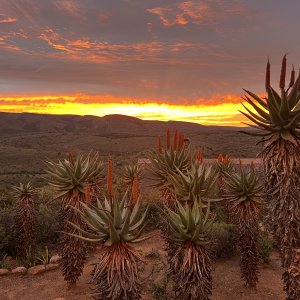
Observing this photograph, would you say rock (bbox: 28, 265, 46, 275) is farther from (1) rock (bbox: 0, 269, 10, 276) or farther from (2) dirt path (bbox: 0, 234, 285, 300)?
(1) rock (bbox: 0, 269, 10, 276)

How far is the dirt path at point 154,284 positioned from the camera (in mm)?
10586

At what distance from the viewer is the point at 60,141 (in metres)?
108

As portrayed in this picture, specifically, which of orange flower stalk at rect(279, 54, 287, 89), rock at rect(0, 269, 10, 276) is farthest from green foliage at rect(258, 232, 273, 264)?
rock at rect(0, 269, 10, 276)

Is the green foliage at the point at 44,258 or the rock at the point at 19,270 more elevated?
the green foliage at the point at 44,258

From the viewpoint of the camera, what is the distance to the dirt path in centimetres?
1059

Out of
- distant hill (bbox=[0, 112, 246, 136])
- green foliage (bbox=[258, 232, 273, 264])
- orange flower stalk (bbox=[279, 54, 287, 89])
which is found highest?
orange flower stalk (bbox=[279, 54, 287, 89])

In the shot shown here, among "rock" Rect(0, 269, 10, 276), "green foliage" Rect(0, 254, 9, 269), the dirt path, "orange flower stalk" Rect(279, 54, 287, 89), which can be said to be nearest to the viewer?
"orange flower stalk" Rect(279, 54, 287, 89)

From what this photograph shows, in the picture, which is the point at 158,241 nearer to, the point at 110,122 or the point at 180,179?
the point at 180,179

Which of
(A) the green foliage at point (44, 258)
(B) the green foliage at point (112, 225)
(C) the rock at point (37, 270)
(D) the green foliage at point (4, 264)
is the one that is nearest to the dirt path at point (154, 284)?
(C) the rock at point (37, 270)

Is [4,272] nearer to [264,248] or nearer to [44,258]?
[44,258]

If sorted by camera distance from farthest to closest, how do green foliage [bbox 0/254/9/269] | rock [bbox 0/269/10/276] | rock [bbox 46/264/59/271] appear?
green foliage [bbox 0/254/9/269] < rock [bbox 46/264/59/271] < rock [bbox 0/269/10/276]

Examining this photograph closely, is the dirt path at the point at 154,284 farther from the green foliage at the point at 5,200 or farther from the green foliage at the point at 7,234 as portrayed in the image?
the green foliage at the point at 5,200

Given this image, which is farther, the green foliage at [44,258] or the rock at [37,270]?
the green foliage at [44,258]

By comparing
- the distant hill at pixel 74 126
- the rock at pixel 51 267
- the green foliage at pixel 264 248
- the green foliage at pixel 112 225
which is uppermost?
the green foliage at pixel 112 225
